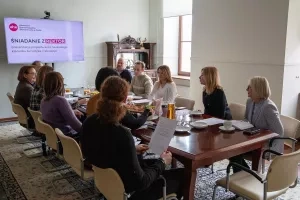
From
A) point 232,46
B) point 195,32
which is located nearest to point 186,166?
point 232,46

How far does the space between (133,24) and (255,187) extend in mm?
5444

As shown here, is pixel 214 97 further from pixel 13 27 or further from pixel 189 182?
pixel 13 27

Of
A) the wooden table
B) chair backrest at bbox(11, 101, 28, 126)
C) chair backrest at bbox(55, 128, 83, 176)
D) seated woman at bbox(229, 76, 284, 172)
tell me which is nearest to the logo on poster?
chair backrest at bbox(11, 101, 28, 126)

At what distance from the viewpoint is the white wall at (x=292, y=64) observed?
161 inches

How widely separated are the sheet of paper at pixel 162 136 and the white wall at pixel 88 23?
4494mm

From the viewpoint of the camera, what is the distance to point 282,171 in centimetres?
195

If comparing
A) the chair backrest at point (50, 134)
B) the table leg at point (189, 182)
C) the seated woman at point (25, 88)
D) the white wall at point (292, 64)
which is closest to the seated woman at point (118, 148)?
the table leg at point (189, 182)

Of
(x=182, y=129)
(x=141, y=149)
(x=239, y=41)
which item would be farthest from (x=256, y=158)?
(x=239, y=41)

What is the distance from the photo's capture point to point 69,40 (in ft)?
19.4

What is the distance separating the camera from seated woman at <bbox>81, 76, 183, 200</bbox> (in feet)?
5.68

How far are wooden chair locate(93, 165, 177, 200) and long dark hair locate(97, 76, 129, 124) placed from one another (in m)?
0.31

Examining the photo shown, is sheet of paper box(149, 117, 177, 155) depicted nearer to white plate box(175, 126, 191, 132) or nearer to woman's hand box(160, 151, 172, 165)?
woman's hand box(160, 151, 172, 165)

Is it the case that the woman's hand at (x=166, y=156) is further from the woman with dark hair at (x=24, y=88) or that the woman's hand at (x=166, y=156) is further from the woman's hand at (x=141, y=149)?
the woman with dark hair at (x=24, y=88)

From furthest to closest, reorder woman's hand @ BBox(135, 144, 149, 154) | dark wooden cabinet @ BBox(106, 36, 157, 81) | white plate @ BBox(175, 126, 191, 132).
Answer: dark wooden cabinet @ BBox(106, 36, 157, 81)
white plate @ BBox(175, 126, 191, 132)
woman's hand @ BBox(135, 144, 149, 154)
